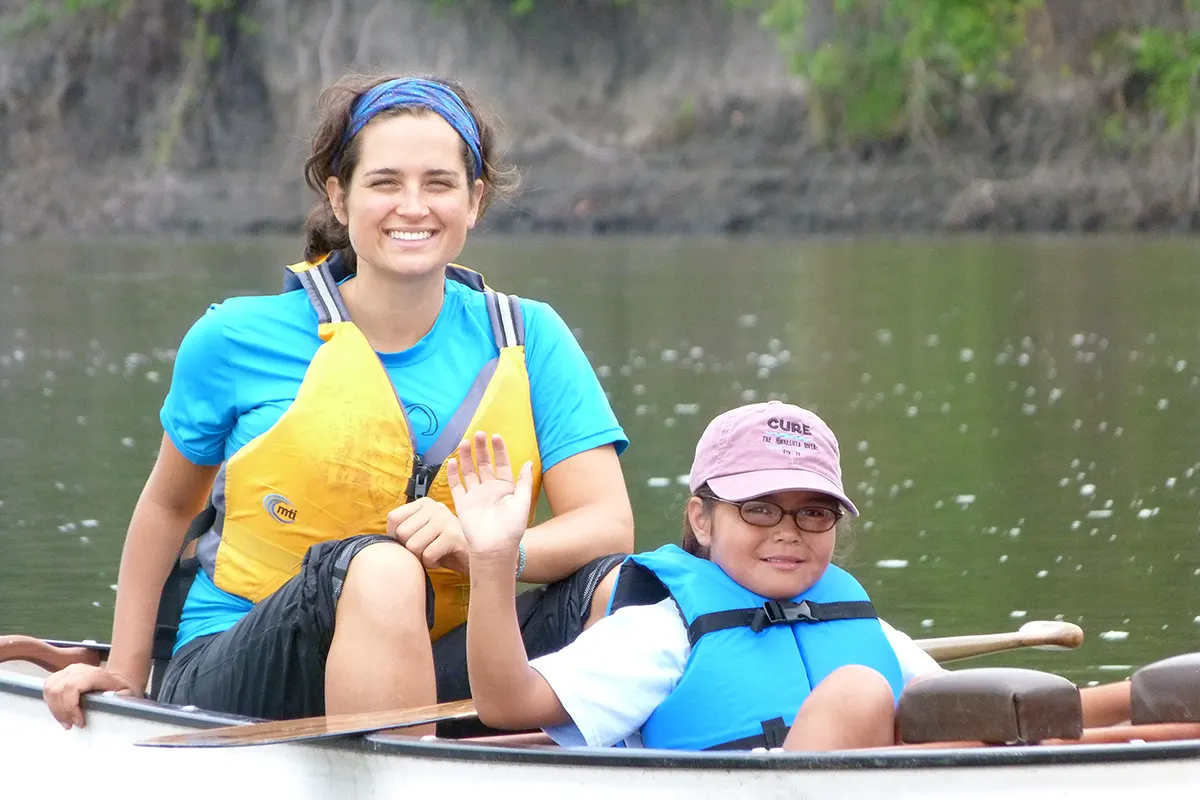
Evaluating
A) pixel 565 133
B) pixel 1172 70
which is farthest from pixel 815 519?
pixel 565 133

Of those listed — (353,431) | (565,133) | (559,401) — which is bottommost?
(353,431)

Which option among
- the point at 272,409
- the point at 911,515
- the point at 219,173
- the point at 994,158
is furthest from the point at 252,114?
the point at 272,409

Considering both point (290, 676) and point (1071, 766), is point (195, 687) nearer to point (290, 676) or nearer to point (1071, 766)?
point (290, 676)

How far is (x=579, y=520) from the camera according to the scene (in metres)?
3.84

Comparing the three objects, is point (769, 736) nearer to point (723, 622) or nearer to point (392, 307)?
point (723, 622)

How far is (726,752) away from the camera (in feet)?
10.5

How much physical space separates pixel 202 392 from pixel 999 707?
5.02 ft

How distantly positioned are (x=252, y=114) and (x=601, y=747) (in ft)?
141

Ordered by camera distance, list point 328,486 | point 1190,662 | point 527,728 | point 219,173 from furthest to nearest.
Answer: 1. point 219,173
2. point 328,486
3. point 527,728
4. point 1190,662

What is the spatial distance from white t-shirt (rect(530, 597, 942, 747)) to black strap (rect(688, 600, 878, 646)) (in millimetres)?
51

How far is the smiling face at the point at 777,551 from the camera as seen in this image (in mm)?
3490

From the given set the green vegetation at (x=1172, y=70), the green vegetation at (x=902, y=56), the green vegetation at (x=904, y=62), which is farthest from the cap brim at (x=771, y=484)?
the green vegetation at (x=904, y=62)

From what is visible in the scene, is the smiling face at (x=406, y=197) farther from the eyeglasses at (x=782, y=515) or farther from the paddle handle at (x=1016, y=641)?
the paddle handle at (x=1016, y=641)

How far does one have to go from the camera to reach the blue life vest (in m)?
3.43
